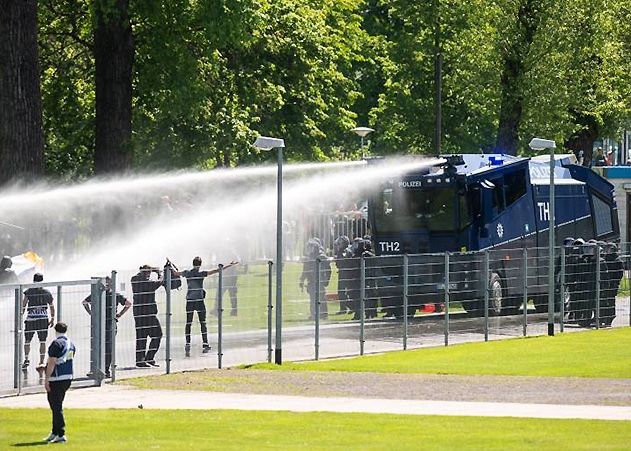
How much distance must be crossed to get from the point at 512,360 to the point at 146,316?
665 centimetres

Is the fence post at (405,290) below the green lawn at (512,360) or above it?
above

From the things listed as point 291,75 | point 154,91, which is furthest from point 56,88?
point 291,75

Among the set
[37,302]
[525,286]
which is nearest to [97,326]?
[37,302]

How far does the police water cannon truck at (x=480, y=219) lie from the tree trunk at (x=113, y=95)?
6333 millimetres

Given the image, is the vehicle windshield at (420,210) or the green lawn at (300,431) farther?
the vehicle windshield at (420,210)

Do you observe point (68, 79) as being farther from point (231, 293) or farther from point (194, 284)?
point (194, 284)

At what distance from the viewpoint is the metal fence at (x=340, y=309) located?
27875mm

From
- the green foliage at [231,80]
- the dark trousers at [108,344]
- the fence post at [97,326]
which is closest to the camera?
the fence post at [97,326]

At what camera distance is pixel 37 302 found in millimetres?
26969

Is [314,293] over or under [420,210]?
under

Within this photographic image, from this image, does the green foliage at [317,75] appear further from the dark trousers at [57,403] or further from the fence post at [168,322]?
the dark trousers at [57,403]

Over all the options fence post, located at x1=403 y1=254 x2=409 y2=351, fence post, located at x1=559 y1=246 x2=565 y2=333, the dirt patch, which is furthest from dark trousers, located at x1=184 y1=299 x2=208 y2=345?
fence post, located at x1=559 y1=246 x2=565 y2=333

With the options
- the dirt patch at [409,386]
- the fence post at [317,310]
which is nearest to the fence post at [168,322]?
the dirt patch at [409,386]

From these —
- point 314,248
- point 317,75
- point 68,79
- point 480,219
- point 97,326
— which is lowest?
point 97,326
